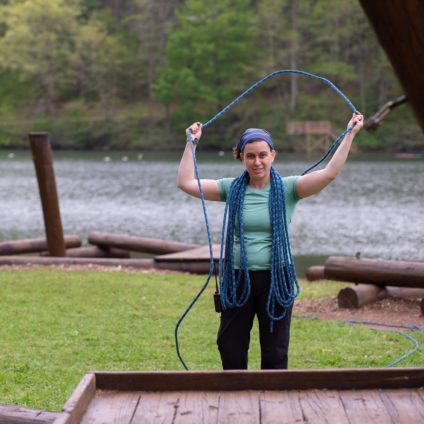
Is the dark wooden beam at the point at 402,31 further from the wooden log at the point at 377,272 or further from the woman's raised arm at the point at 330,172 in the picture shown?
the wooden log at the point at 377,272

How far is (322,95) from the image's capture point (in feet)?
241

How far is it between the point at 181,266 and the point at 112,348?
575 centimetres

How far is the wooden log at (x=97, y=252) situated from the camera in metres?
15.9

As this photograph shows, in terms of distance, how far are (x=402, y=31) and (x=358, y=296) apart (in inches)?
305

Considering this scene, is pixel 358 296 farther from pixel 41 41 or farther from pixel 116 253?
pixel 41 41

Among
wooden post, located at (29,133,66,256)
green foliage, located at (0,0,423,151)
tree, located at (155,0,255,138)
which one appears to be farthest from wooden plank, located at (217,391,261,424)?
tree, located at (155,0,255,138)

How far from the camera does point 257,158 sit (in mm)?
4848

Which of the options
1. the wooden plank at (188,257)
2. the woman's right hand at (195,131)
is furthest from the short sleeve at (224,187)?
the wooden plank at (188,257)

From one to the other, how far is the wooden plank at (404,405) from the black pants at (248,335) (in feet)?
3.50

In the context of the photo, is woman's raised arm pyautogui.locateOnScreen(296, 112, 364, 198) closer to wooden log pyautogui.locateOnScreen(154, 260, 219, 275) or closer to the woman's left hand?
the woman's left hand


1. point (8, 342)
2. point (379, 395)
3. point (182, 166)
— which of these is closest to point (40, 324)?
point (8, 342)

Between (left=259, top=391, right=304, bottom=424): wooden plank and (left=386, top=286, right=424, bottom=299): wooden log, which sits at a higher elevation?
(left=259, top=391, right=304, bottom=424): wooden plank

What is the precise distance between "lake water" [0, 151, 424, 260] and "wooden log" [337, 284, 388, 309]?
8.51m

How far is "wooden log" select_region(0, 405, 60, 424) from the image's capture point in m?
4.01
